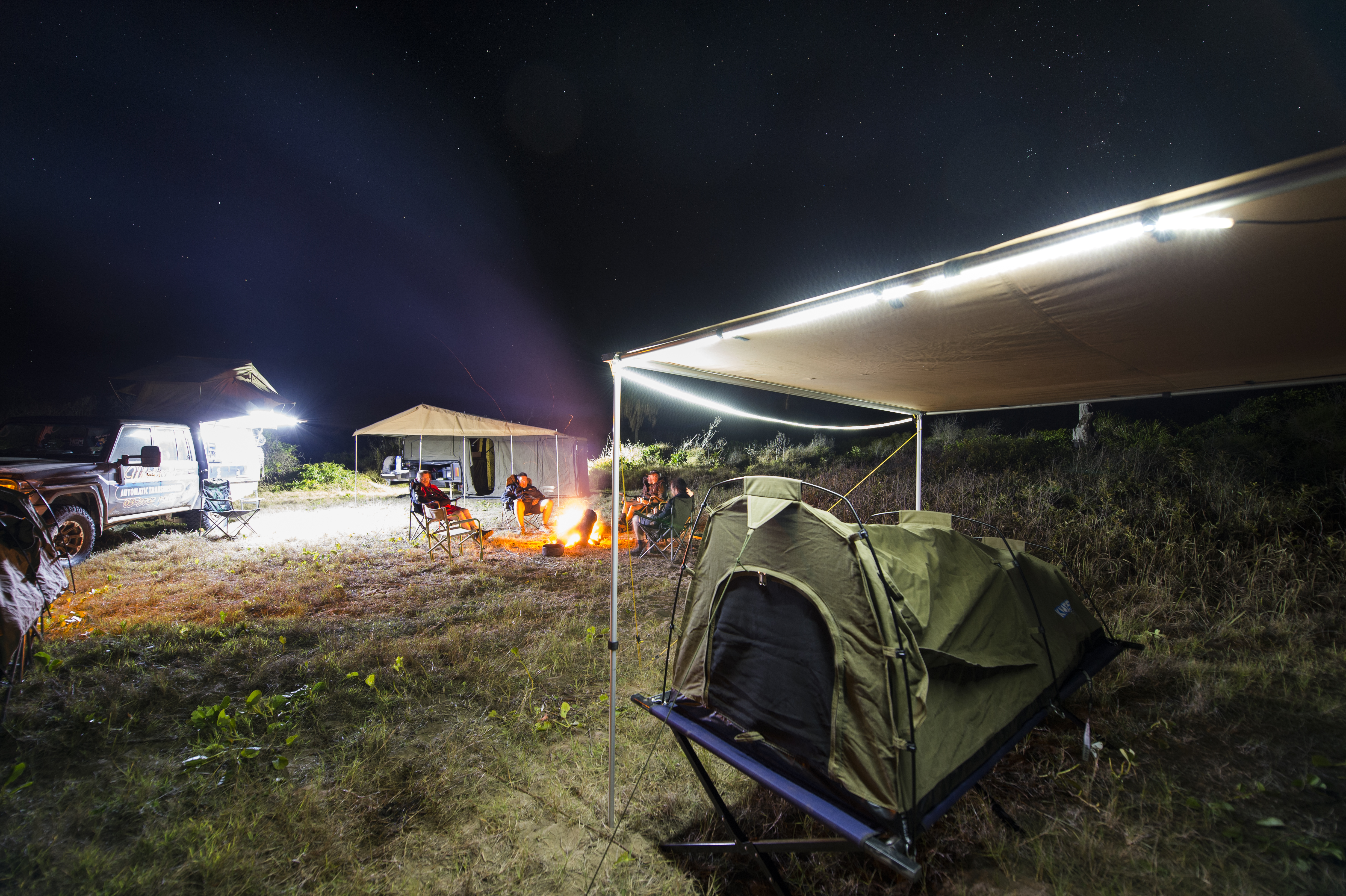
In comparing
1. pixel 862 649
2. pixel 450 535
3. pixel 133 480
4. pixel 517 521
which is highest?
pixel 133 480

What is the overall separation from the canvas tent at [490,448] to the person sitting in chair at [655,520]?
16.1 ft

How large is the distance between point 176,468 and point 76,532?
6.96ft

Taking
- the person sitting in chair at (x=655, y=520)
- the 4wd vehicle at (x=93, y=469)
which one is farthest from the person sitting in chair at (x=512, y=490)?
the 4wd vehicle at (x=93, y=469)

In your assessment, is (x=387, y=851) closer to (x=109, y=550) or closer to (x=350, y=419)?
(x=109, y=550)

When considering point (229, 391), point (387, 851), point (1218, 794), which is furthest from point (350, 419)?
point (1218, 794)

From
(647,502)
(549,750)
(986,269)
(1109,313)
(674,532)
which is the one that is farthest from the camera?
(647,502)

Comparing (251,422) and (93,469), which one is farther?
(251,422)

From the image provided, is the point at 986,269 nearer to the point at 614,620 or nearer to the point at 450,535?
the point at 614,620

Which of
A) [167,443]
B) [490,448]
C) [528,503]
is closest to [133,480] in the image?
[167,443]

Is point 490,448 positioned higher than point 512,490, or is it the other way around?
point 490,448

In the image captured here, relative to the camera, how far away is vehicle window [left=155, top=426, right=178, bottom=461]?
749cm

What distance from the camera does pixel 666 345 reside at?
261cm

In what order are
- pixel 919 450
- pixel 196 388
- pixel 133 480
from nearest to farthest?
pixel 919 450 < pixel 133 480 < pixel 196 388

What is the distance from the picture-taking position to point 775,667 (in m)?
2.23
